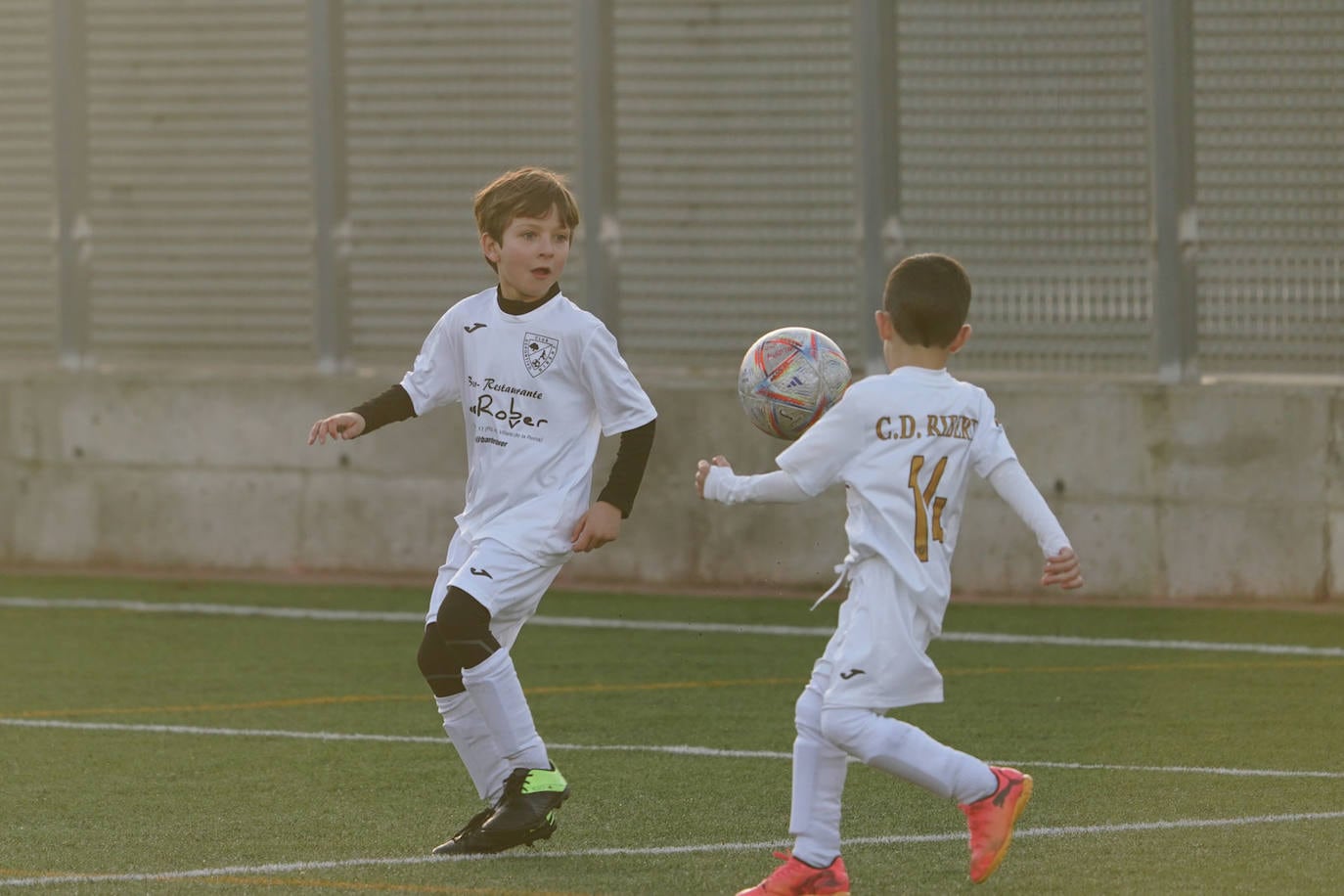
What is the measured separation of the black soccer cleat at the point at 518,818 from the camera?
22.2ft

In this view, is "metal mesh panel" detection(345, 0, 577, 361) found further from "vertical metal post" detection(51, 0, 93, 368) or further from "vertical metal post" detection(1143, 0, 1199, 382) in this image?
"vertical metal post" detection(1143, 0, 1199, 382)

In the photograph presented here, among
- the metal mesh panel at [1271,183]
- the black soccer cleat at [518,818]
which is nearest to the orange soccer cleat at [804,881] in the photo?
the black soccer cleat at [518,818]

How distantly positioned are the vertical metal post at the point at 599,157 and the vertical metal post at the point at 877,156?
5.41ft

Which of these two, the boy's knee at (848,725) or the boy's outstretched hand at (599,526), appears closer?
the boy's knee at (848,725)

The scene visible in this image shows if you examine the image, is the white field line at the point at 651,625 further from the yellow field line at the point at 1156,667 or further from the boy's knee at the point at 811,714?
the boy's knee at the point at 811,714

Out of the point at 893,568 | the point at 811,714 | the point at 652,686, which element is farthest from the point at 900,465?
the point at 652,686

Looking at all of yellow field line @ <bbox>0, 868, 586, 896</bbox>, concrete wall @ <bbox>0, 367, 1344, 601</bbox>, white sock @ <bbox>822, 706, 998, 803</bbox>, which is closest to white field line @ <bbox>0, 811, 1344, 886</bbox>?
yellow field line @ <bbox>0, 868, 586, 896</bbox>

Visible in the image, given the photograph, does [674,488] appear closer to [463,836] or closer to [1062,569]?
[463,836]

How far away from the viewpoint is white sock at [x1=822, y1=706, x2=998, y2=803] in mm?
5918

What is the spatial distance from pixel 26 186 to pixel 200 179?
4.68ft

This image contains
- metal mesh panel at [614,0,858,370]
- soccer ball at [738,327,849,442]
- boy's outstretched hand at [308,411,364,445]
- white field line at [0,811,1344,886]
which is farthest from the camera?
metal mesh panel at [614,0,858,370]

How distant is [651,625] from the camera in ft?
42.3

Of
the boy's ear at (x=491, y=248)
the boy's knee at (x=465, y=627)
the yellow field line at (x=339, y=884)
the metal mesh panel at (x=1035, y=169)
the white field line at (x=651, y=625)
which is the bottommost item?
the white field line at (x=651, y=625)

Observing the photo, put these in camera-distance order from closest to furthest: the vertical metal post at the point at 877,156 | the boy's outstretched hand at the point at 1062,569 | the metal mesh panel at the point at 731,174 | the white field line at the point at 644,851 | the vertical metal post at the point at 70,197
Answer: the boy's outstretched hand at the point at 1062,569, the white field line at the point at 644,851, the vertical metal post at the point at 877,156, the metal mesh panel at the point at 731,174, the vertical metal post at the point at 70,197
